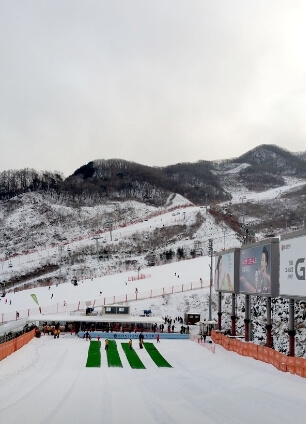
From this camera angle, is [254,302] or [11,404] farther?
[254,302]

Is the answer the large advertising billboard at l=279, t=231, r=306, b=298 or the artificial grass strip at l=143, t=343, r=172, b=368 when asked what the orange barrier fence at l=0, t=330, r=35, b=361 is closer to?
the artificial grass strip at l=143, t=343, r=172, b=368

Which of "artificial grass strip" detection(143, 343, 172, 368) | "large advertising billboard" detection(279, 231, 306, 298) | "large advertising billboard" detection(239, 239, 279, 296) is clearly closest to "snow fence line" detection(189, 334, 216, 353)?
"artificial grass strip" detection(143, 343, 172, 368)

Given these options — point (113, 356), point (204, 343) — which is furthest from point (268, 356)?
point (204, 343)

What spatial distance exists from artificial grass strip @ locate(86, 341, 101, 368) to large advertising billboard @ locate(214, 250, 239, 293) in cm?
1151

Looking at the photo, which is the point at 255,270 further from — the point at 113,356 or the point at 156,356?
the point at 113,356

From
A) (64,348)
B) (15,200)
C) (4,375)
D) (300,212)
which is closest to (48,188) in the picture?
(15,200)

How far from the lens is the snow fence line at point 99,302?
55.2 meters

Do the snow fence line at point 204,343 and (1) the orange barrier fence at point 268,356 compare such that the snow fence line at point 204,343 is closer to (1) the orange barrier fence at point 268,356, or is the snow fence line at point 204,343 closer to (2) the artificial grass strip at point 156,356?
Result: (1) the orange barrier fence at point 268,356

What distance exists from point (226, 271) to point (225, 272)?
14.5 inches

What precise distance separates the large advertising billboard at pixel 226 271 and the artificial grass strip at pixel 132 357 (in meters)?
9.13

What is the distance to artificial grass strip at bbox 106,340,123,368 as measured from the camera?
3216 cm

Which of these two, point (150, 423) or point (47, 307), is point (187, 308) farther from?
point (150, 423)

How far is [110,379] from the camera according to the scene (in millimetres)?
25938

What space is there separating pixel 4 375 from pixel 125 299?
34351 mm
